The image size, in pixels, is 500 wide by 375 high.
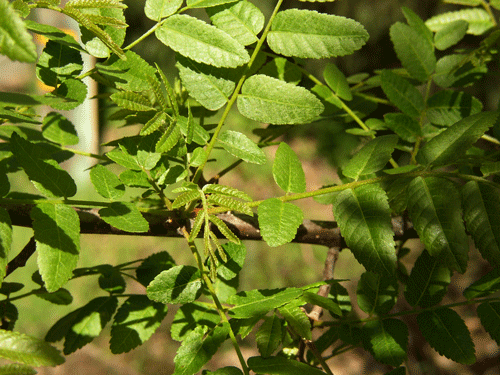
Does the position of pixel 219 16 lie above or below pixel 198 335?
above

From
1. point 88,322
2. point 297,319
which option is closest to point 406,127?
point 297,319

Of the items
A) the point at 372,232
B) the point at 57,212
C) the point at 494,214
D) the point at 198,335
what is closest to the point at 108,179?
the point at 57,212

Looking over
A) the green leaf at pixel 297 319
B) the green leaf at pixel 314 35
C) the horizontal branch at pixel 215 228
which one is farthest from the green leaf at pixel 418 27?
the green leaf at pixel 297 319

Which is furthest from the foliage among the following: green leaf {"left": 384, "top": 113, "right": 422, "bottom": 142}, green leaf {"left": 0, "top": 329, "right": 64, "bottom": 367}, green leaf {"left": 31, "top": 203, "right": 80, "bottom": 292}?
green leaf {"left": 384, "top": 113, "right": 422, "bottom": 142}

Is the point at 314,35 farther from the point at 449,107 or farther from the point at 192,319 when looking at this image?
the point at 192,319

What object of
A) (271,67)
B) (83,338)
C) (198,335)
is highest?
(271,67)

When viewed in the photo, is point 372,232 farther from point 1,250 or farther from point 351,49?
point 1,250

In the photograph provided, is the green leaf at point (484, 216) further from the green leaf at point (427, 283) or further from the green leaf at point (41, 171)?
the green leaf at point (41, 171)
